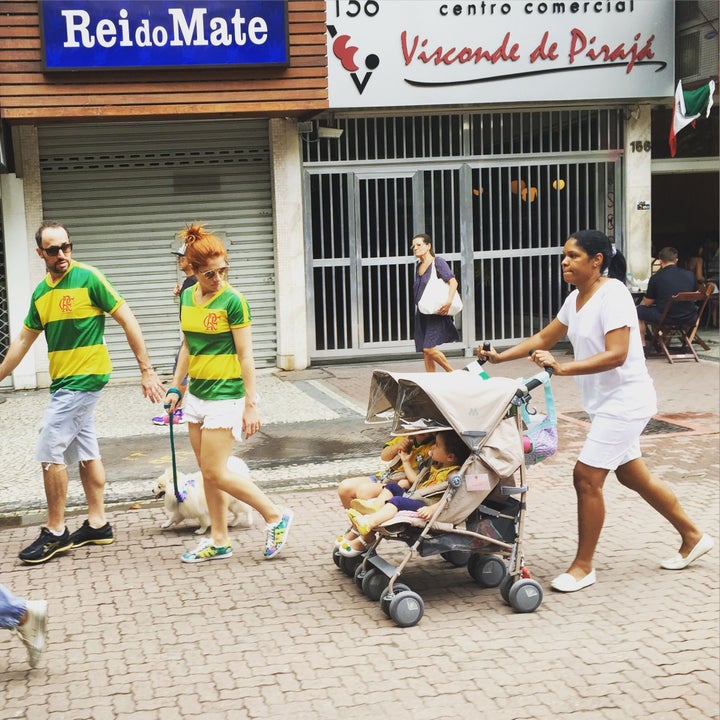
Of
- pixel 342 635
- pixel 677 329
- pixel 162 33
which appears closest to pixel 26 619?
pixel 342 635

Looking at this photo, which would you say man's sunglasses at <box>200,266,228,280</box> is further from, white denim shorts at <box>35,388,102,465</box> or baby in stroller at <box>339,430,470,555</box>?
baby in stroller at <box>339,430,470,555</box>

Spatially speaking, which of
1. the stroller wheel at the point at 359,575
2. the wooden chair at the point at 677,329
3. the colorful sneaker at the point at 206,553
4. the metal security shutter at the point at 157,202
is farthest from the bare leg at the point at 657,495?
the metal security shutter at the point at 157,202

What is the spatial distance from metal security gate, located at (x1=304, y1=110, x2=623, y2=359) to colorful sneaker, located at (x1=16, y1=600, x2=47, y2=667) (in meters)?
9.87

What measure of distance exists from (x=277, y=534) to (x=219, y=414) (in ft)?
2.53

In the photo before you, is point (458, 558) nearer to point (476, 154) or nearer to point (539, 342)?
point (539, 342)

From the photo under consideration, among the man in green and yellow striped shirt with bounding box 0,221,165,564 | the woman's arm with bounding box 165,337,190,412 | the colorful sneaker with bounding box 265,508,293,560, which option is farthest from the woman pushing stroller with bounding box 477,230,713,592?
the man in green and yellow striped shirt with bounding box 0,221,165,564

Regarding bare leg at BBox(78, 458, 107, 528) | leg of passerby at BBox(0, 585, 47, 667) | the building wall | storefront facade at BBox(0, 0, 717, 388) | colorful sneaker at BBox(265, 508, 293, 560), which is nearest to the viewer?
leg of passerby at BBox(0, 585, 47, 667)

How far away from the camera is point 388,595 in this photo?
17.9ft

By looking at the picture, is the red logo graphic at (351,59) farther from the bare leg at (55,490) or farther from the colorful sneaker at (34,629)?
the colorful sneaker at (34,629)

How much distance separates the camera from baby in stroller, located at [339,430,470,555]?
5.49 m

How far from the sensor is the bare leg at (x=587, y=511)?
586 cm

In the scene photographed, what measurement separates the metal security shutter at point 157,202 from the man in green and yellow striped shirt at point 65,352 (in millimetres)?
7622

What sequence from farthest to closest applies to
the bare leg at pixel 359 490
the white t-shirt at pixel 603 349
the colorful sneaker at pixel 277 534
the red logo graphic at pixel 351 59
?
1. the red logo graphic at pixel 351 59
2. the colorful sneaker at pixel 277 534
3. the bare leg at pixel 359 490
4. the white t-shirt at pixel 603 349

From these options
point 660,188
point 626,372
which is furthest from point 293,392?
point 660,188
